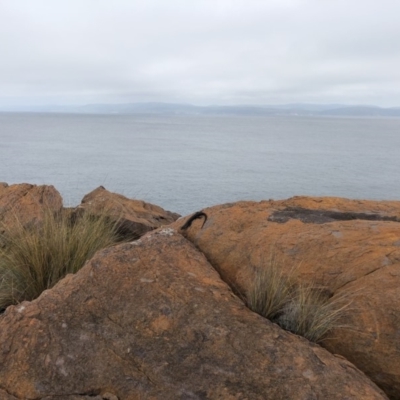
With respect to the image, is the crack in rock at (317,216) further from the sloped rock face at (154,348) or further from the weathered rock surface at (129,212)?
the weathered rock surface at (129,212)

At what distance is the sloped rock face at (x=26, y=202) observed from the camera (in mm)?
7402

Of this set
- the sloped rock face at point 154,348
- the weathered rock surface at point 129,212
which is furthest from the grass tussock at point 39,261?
the weathered rock surface at point 129,212

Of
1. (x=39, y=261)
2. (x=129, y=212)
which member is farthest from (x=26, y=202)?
(x=39, y=261)

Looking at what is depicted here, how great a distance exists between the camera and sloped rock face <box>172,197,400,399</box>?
359 cm

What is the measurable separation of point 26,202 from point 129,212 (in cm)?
169

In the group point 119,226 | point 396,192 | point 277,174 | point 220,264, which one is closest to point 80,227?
point 119,226

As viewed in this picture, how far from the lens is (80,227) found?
6012 millimetres

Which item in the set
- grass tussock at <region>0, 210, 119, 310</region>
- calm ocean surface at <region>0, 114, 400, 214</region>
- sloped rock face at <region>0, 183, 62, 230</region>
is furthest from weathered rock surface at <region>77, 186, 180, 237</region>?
calm ocean surface at <region>0, 114, 400, 214</region>

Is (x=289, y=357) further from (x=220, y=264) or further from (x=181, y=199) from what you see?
(x=181, y=199)

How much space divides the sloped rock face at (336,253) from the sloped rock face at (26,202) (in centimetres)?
296

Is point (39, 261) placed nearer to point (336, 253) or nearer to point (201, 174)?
point (336, 253)

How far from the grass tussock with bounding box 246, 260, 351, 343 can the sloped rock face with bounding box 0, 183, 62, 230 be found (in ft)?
14.5

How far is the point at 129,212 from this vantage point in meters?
8.40

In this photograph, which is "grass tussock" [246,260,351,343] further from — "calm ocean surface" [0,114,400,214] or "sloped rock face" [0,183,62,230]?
"calm ocean surface" [0,114,400,214]
